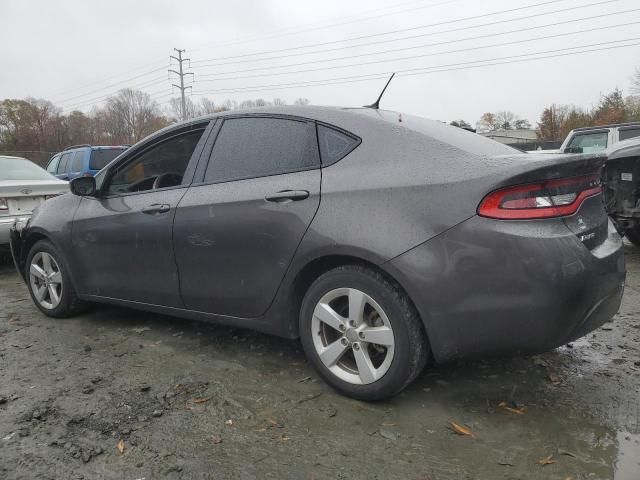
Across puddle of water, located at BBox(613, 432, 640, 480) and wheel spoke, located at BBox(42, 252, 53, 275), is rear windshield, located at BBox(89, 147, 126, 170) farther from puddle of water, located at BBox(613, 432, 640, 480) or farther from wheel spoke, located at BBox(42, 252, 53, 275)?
puddle of water, located at BBox(613, 432, 640, 480)

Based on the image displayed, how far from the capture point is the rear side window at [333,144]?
8.84ft

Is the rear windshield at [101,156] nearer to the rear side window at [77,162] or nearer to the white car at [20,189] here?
the rear side window at [77,162]

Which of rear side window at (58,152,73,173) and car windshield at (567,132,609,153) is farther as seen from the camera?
rear side window at (58,152,73,173)

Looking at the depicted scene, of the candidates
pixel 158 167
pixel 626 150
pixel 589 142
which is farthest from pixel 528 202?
pixel 589 142

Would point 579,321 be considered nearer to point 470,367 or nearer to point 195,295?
point 470,367

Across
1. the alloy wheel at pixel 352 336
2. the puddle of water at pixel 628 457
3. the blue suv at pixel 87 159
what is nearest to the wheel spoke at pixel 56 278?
the alloy wheel at pixel 352 336

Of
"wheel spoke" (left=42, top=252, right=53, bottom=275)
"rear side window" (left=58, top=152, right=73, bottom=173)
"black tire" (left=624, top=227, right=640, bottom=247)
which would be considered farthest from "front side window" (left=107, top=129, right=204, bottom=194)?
"rear side window" (left=58, top=152, right=73, bottom=173)

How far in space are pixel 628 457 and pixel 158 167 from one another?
3.22 metres

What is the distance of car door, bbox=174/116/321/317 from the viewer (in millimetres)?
2750

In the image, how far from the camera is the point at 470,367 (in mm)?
3033

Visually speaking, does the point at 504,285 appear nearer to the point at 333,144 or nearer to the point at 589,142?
the point at 333,144

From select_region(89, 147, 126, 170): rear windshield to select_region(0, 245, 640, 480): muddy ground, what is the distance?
8.97 meters

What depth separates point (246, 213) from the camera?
2881mm

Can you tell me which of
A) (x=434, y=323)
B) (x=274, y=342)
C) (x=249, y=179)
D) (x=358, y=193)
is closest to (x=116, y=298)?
(x=274, y=342)
